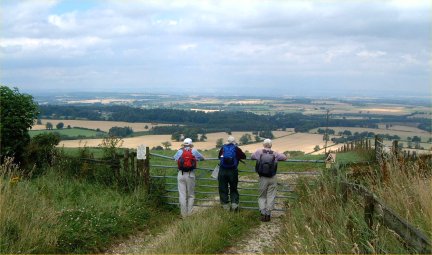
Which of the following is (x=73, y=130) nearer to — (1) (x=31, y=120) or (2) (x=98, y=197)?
(1) (x=31, y=120)

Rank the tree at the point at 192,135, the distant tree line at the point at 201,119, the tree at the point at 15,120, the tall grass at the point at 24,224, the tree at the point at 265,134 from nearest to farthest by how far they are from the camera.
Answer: the tall grass at the point at 24,224
the tree at the point at 15,120
the tree at the point at 192,135
the tree at the point at 265,134
the distant tree line at the point at 201,119

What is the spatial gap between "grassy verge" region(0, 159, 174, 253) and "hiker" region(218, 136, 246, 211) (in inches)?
63.0

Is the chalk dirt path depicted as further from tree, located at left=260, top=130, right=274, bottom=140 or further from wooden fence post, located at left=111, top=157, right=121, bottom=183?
tree, located at left=260, top=130, right=274, bottom=140

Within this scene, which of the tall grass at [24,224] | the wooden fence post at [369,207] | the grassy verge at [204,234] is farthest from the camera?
the grassy verge at [204,234]

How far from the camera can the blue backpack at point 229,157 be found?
32.8 feet

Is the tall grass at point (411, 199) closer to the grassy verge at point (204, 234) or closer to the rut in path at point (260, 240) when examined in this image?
the rut in path at point (260, 240)

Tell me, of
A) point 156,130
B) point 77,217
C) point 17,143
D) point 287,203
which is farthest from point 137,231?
point 156,130

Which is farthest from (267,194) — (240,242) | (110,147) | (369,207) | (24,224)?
(24,224)

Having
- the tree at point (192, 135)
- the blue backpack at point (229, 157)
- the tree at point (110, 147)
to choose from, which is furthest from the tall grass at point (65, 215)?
the tree at point (192, 135)

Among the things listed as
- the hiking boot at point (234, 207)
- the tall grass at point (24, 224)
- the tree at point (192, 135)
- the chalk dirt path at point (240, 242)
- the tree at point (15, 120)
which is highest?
the tree at point (15, 120)

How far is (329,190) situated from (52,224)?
4779 mm

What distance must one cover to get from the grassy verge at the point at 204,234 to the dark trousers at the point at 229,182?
0.79 m

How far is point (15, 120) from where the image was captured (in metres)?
12.1

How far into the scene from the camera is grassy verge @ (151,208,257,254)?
696cm
